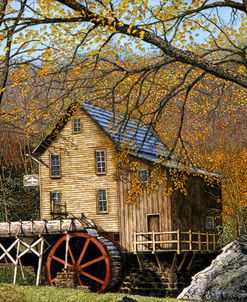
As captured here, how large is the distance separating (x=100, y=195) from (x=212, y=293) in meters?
12.9

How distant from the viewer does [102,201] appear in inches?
1211

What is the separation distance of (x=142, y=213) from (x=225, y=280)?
11.0m

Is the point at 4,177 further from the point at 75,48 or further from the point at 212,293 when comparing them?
the point at 75,48

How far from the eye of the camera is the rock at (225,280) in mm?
18359

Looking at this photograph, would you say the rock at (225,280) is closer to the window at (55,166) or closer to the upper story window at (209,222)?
the upper story window at (209,222)

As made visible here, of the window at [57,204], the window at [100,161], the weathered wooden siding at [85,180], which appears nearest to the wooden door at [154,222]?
the weathered wooden siding at [85,180]

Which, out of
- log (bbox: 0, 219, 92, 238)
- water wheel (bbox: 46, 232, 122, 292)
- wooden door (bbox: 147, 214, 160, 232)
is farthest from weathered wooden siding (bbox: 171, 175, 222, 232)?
log (bbox: 0, 219, 92, 238)

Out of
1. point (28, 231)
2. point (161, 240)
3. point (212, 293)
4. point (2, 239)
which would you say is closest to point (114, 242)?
point (161, 240)

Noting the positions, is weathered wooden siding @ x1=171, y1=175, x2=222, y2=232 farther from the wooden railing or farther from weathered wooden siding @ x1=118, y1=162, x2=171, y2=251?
the wooden railing

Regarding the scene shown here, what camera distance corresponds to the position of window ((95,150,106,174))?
31156 mm

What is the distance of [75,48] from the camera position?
13969 millimetres

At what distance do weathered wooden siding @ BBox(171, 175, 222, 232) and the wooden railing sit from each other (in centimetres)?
57

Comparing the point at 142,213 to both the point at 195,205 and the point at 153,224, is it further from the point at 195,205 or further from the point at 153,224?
the point at 195,205

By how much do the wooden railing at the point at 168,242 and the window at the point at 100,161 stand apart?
372cm
